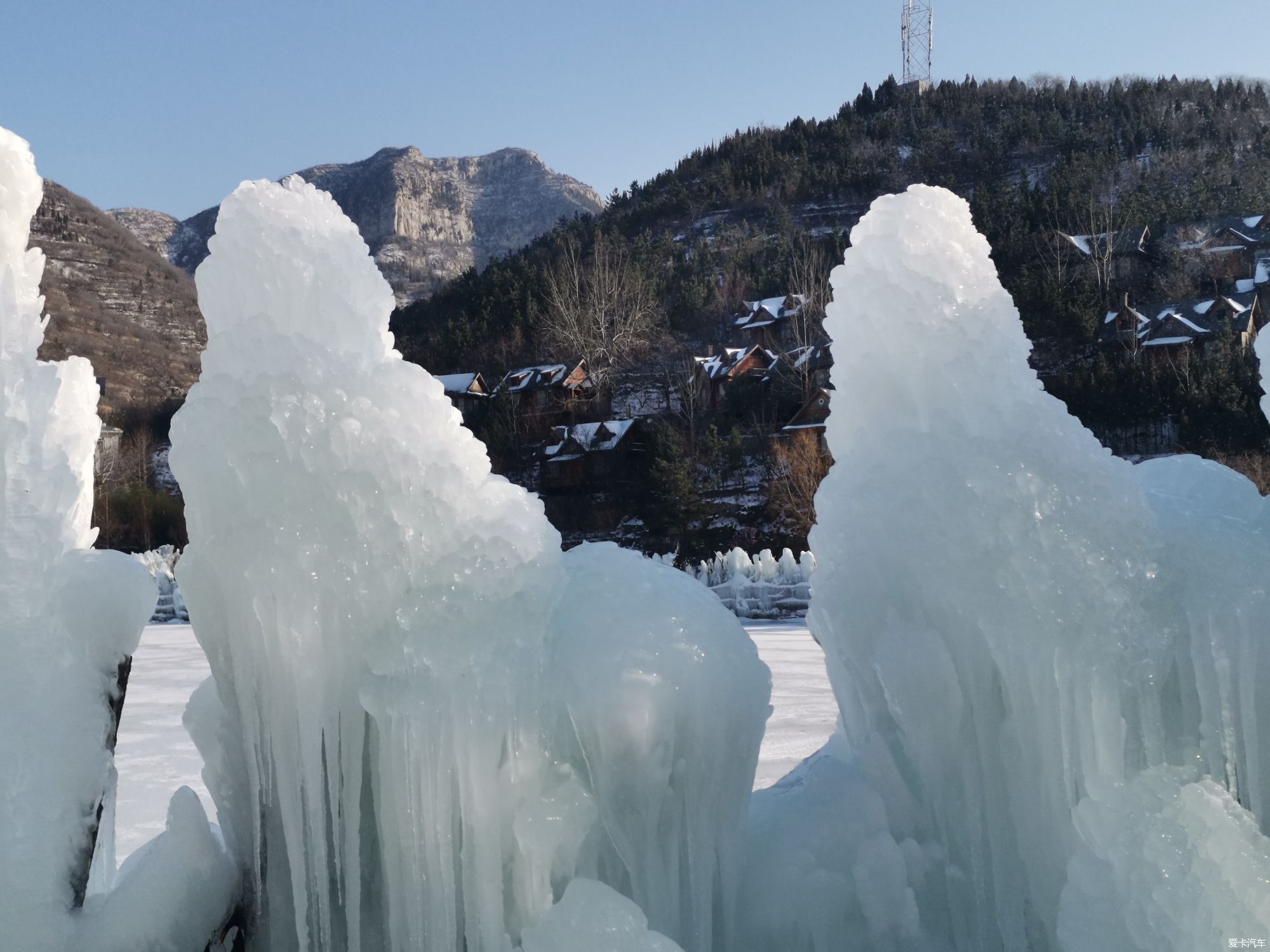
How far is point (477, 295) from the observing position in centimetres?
5356

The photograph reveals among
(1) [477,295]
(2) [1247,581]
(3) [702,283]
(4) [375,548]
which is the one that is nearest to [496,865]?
(4) [375,548]

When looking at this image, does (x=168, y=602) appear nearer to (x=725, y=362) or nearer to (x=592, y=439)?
(x=592, y=439)

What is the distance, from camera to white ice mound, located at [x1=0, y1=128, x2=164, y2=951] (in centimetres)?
211

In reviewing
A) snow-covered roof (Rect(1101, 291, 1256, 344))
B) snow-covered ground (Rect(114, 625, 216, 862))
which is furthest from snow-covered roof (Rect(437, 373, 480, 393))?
snow-covered ground (Rect(114, 625, 216, 862))

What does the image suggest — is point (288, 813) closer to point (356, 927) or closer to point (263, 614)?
point (356, 927)

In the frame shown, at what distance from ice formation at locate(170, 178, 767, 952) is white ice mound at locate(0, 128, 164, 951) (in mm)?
291

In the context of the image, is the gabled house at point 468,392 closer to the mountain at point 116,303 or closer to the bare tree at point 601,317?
the bare tree at point 601,317

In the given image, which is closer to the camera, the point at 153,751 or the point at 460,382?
the point at 153,751

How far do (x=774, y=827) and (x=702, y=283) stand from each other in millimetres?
48789

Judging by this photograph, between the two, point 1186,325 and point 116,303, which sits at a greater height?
point 116,303

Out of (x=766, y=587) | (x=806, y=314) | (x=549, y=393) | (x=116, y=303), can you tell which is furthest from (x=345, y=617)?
(x=116, y=303)

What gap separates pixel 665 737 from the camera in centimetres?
232

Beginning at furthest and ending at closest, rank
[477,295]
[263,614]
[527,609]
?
[477,295] → [527,609] → [263,614]

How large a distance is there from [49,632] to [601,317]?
40532mm
